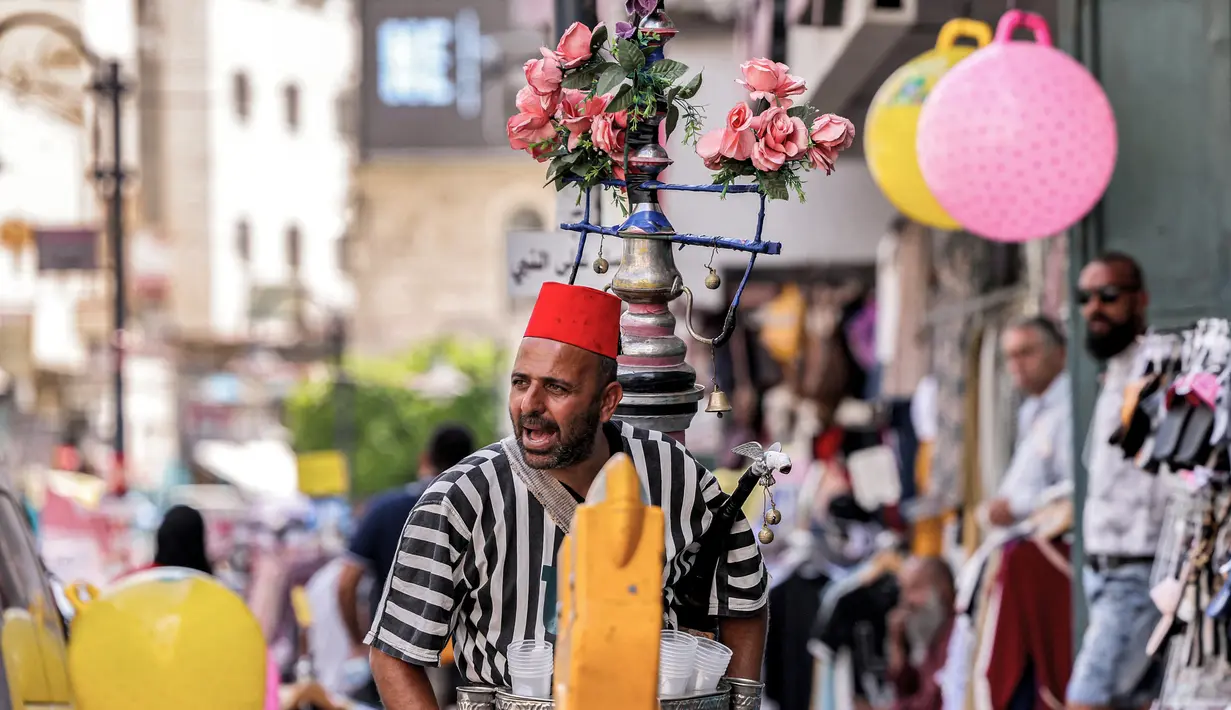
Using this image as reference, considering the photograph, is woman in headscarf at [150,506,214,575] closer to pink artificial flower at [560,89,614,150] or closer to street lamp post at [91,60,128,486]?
pink artificial flower at [560,89,614,150]

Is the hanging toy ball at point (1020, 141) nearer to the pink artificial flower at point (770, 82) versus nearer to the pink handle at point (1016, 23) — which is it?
the pink handle at point (1016, 23)

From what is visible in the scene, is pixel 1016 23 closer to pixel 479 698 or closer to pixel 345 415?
pixel 479 698

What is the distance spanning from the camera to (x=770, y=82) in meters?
4.57

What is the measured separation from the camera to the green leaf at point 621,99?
4.64m

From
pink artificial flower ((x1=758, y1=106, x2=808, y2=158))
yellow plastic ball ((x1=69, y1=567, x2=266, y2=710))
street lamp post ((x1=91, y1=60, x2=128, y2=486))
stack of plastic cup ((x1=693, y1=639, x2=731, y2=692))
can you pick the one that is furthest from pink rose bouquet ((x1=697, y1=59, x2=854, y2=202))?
street lamp post ((x1=91, y1=60, x2=128, y2=486))

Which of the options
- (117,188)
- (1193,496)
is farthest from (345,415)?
(1193,496)

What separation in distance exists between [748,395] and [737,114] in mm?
15426

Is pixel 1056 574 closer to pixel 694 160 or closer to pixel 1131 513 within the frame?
pixel 1131 513

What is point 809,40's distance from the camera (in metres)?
11.3

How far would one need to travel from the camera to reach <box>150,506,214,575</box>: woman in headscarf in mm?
6340

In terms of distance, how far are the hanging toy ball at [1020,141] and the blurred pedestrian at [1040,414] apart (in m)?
1.94

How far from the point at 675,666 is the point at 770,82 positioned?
1553 mm

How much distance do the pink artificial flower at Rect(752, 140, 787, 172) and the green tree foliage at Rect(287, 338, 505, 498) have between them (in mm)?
58895

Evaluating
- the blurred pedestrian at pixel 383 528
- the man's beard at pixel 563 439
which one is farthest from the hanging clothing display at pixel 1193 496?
the blurred pedestrian at pixel 383 528
